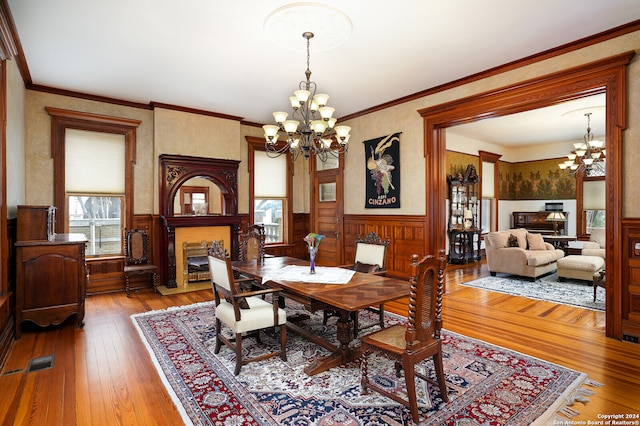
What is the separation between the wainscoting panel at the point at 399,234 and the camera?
5357mm

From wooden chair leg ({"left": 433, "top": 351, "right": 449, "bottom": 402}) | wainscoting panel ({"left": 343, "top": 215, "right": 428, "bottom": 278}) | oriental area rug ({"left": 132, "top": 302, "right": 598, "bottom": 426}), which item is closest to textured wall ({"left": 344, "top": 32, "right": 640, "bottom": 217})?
wainscoting panel ({"left": 343, "top": 215, "right": 428, "bottom": 278})

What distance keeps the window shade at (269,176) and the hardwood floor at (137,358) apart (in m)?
2.96

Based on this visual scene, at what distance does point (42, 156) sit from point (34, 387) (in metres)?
3.77

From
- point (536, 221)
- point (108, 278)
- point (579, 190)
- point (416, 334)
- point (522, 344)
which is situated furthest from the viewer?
point (536, 221)

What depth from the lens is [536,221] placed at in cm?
961

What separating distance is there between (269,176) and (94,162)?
10.3 feet

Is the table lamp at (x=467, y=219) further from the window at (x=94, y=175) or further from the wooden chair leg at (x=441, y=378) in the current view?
the window at (x=94, y=175)

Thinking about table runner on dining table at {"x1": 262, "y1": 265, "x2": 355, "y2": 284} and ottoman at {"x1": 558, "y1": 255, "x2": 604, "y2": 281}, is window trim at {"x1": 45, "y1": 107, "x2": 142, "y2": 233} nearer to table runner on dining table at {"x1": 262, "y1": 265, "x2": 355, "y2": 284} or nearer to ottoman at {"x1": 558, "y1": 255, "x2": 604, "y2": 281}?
table runner on dining table at {"x1": 262, "y1": 265, "x2": 355, "y2": 284}

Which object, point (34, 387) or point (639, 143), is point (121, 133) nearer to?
point (34, 387)

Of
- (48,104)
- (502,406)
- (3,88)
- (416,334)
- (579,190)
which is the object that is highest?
(48,104)

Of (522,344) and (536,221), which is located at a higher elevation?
(536,221)

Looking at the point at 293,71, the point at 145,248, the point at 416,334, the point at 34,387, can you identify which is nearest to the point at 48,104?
the point at 145,248

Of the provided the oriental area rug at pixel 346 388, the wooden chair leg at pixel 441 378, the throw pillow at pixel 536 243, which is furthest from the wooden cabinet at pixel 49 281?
the throw pillow at pixel 536 243

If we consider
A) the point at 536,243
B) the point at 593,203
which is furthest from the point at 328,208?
the point at 593,203
